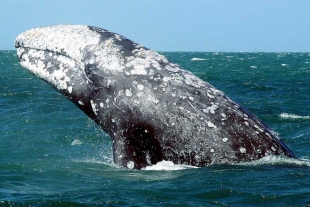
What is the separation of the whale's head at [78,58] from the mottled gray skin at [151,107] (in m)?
0.01

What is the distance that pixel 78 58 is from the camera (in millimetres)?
7430

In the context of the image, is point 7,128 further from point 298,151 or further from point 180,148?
point 180,148

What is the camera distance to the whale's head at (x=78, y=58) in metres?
7.13

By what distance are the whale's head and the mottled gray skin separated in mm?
12

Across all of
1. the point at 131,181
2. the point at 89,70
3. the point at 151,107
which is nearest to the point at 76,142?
the point at 89,70

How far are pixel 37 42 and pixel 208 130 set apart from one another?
2.77m

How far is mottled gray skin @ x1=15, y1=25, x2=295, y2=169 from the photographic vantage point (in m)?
6.52

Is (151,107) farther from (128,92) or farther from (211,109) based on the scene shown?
(211,109)

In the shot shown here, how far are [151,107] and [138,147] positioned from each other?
18.6 inches

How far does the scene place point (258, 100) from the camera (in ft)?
69.3

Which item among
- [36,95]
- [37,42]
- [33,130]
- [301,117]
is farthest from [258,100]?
[37,42]

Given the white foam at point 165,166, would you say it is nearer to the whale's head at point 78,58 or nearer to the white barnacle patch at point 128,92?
the white barnacle patch at point 128,92

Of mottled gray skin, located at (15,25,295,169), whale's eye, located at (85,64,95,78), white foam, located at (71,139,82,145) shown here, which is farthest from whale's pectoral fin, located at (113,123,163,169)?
white foam, located at (71,139,82,145)

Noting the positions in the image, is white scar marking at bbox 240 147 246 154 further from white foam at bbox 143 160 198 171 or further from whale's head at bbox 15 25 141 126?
whale's head at bbox 15 25 141 126
